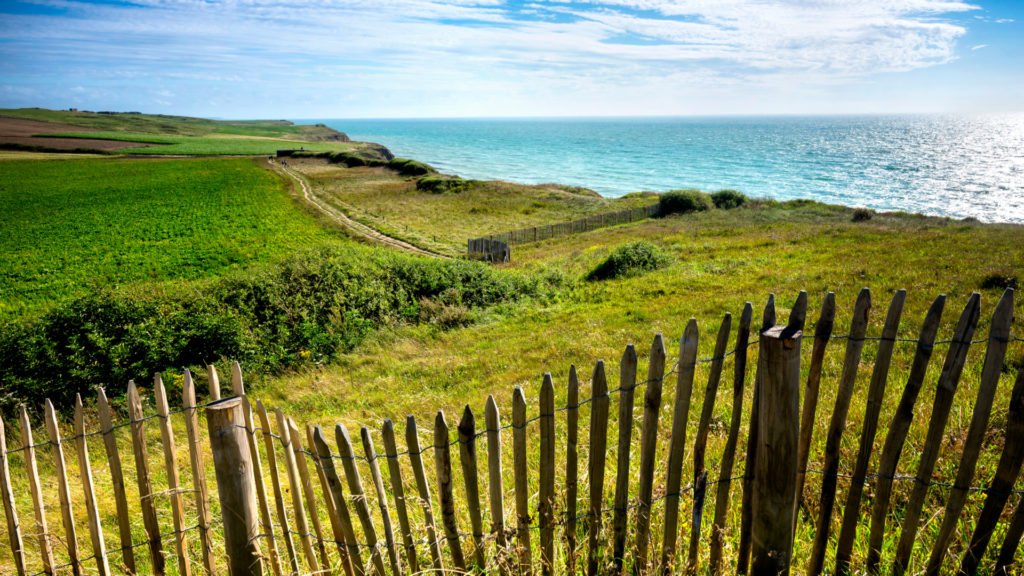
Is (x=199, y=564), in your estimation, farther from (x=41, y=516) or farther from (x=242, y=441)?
(x=242, y=441)

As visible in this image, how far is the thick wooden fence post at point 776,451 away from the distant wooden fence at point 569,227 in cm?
2598

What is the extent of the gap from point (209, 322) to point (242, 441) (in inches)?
433

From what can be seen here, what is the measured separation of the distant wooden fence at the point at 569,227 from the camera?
33.0m

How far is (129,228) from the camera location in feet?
111

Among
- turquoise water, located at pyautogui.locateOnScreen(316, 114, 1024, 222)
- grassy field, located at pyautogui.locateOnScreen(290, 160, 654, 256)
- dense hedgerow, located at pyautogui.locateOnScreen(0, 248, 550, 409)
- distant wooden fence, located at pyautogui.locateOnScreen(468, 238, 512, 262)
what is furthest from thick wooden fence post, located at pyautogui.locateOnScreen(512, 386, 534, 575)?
turquoise water, located at pyautogui.locateOnScreen(316, 114, 1024, 222)

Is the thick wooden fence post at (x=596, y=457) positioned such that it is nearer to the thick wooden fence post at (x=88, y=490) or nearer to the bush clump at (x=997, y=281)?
the thick wooden fence post at (x=88, y=490)

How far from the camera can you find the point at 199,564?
4.20 meters

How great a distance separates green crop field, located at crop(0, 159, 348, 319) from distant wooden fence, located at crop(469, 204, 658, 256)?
10055 millimetres

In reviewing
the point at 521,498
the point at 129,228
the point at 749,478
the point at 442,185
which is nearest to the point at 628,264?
the point at 749,478

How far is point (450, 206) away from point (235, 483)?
43.3 m

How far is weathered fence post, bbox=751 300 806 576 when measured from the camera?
98.8 inches

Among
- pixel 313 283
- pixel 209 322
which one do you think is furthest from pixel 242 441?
pixel 313 283

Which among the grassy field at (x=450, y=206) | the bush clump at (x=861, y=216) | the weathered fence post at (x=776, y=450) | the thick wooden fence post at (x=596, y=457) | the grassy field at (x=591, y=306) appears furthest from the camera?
the grassy field at (x=450, y=206)

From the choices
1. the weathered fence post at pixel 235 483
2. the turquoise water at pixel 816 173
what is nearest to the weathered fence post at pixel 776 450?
the weathered fence post at pixel 235 483
